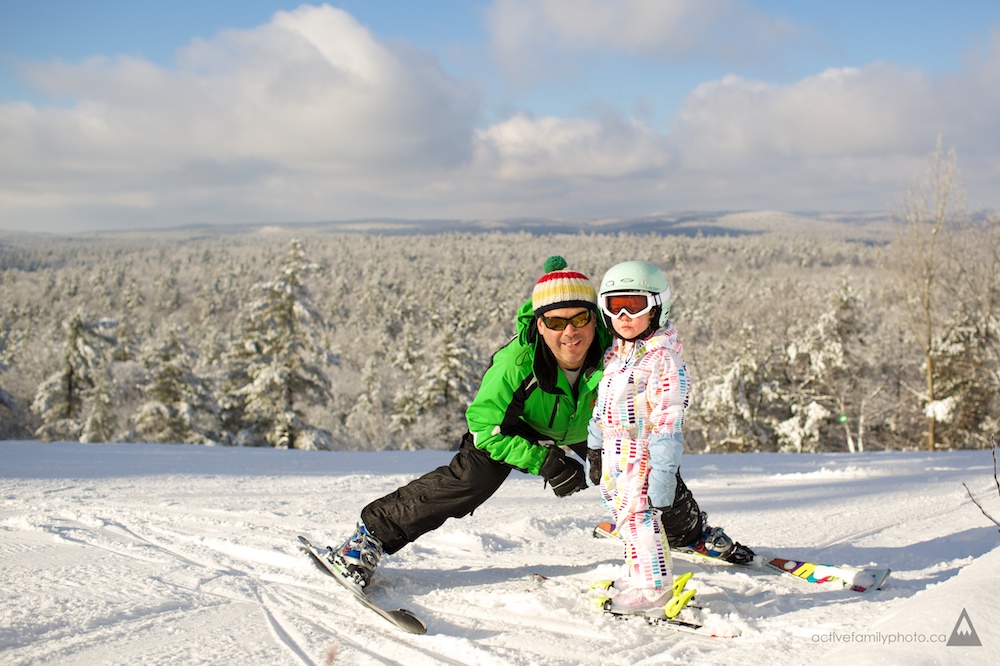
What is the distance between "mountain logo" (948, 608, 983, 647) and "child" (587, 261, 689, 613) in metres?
0.99

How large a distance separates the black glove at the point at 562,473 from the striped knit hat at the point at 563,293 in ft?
2.20

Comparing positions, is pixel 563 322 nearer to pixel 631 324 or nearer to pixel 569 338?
pixel 569 338

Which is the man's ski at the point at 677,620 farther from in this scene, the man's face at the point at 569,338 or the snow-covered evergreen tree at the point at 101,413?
Answer: the snow-covered evergreen tree at the point at 101,413

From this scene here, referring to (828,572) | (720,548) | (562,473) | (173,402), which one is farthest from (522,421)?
(173,402)

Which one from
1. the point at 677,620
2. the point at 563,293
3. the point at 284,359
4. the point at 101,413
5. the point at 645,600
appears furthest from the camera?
the point at 101,413

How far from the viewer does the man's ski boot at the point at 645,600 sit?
2.58m

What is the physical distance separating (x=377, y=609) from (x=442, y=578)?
1.93ft

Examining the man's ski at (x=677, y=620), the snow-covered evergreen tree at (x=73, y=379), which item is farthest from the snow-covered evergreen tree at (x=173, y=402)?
the man's ski at (x=677, y=620)

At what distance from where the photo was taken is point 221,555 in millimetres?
3416

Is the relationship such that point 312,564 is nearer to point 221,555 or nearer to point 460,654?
point 221,555

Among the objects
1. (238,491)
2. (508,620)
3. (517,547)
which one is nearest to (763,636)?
(508,620)

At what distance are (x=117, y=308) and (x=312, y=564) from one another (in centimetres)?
11728

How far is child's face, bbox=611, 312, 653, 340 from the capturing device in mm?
2678

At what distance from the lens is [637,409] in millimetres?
2635
